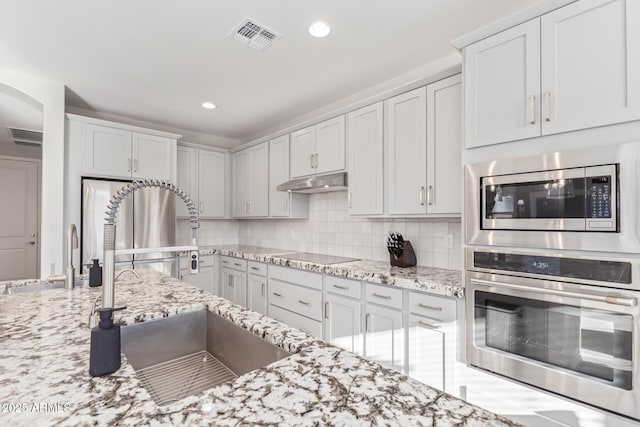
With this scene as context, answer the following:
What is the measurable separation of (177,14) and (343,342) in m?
2.55

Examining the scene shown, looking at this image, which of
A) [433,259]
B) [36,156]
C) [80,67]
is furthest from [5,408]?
[36,156]

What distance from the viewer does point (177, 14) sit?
1.93 metres

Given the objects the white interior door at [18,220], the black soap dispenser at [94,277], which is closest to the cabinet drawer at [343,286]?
the black soap dispenser at [94,277]

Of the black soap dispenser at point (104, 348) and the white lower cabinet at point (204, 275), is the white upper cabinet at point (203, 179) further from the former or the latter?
the black soap dispenser at point (104, 348)

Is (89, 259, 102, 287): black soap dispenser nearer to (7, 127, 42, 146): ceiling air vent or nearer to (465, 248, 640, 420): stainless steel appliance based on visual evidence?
(465, 248, 640, 420): stainless steel appliance

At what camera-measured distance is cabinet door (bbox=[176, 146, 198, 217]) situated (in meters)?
4.06

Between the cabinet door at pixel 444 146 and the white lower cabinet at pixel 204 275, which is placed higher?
the cabinet door at pixel 444 146

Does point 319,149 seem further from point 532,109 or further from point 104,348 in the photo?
point 104,348

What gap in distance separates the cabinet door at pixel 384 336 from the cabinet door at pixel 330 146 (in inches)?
53.2

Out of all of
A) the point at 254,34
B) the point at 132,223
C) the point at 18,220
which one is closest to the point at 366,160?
the point at 254,34

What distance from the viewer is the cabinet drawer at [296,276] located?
9.01 ft

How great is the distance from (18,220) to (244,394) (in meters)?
6.94

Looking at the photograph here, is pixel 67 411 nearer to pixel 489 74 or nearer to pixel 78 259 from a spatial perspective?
pixel 489 74

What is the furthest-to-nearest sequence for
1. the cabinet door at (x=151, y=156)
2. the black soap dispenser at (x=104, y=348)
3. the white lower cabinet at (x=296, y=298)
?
the cabinet door at (x=151, y=156) < the white lower cabinet at (x=296, y=298) < the black soap dispenser at (x=104, y=348)
